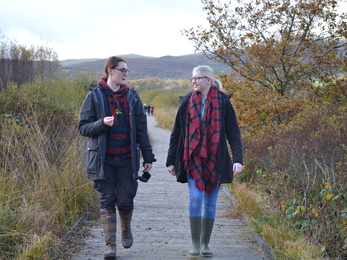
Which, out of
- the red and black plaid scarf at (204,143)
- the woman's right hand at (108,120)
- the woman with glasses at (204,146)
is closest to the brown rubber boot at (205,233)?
the woman with glasses at (204,146)

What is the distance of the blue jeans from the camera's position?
491cm

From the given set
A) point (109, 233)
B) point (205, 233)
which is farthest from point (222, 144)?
point (109, 233)

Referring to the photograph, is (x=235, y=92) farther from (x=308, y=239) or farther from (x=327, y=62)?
(x=308, y=239)

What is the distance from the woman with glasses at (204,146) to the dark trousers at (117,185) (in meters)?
0.46

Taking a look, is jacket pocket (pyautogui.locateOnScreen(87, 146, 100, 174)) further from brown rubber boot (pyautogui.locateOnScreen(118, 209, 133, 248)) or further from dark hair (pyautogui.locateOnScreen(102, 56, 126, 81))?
dark hair (pyautogui.locateOnScreen(102, 56, 126, 81))

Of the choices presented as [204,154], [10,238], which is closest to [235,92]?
[204,154]

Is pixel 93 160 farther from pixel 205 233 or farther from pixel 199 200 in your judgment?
pixel 205 233

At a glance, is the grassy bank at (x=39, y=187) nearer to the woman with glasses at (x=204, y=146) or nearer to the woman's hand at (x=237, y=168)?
the woman with glasses at (x=204, y=146)

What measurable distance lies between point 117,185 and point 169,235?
1.62 meters

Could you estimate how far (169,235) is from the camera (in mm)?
6285

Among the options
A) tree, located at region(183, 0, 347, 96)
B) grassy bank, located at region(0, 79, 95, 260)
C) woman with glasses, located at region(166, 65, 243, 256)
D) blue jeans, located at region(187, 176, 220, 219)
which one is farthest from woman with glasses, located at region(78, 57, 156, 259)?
tree, located at region(183, 0, 347, 96)

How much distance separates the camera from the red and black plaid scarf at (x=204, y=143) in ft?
15.9

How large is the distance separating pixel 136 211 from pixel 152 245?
225 cm

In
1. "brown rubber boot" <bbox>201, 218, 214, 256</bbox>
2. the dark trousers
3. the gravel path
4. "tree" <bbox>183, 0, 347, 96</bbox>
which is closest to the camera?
the dark trousers
